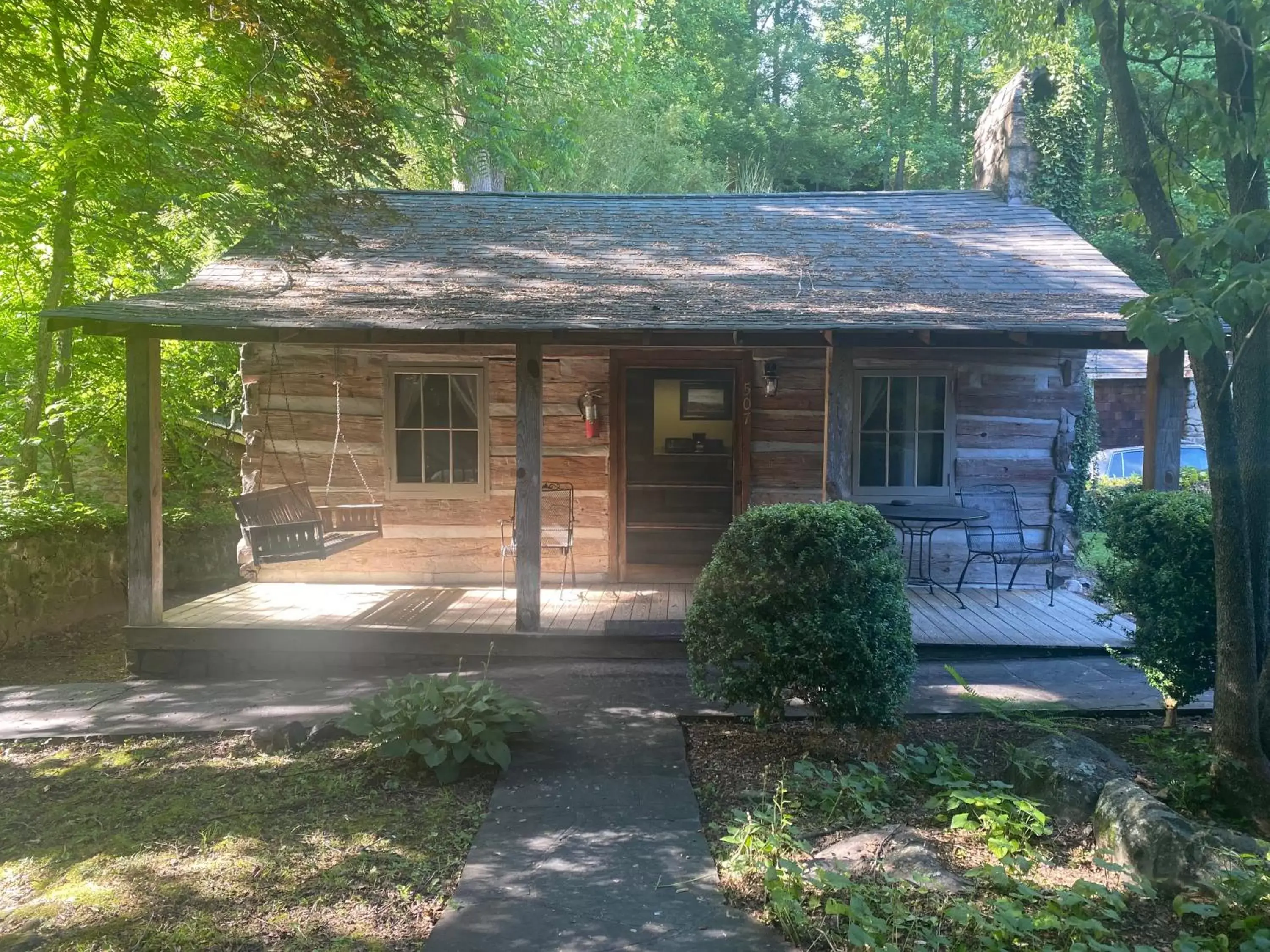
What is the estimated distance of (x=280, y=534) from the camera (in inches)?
265

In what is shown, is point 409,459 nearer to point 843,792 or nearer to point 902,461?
point 902,461

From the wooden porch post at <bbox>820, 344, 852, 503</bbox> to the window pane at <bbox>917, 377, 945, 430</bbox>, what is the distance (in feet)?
7.73

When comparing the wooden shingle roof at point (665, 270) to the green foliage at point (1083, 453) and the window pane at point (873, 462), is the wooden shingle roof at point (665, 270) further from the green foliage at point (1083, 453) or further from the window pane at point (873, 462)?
A: the green foliage at point (1083, 453)

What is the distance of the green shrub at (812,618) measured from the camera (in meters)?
4.40

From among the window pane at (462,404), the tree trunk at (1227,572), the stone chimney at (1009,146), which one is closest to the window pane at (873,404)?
the stone chimney at (1009,146)

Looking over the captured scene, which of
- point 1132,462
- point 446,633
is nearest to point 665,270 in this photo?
point 446,633

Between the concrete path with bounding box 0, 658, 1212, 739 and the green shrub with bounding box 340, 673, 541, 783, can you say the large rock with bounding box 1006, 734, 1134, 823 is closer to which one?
the concrete path with bounding box 0, 658, 1212, 739

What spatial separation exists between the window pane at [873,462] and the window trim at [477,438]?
3.67 m

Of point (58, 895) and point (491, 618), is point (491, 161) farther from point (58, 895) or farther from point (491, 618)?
point (58, 895)

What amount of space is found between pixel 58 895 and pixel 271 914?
2.91ft

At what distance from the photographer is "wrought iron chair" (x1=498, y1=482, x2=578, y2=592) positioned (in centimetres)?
860

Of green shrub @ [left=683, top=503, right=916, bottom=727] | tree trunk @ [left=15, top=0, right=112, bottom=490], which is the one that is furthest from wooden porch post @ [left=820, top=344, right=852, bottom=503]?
tree trunk @ [left=15, top=0, right=112, bottom=490]

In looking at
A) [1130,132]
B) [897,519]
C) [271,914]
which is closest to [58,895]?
[271,914]

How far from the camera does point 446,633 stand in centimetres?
660
